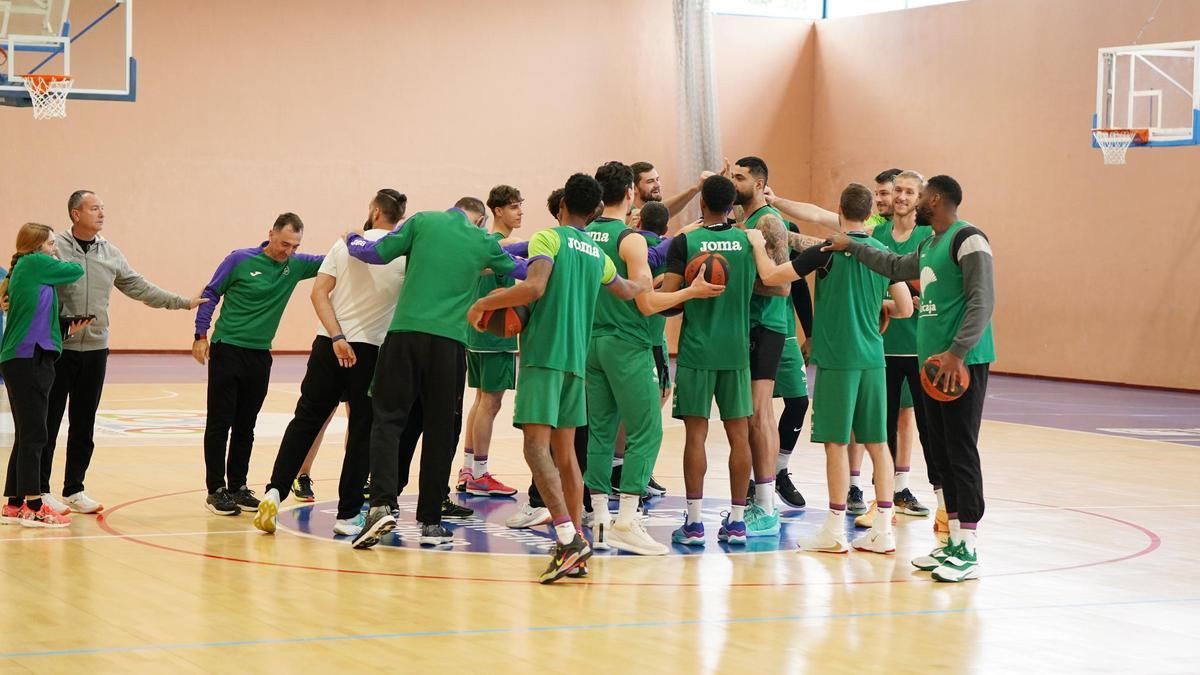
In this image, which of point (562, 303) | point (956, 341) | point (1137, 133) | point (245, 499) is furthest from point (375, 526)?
point (1137, 133)

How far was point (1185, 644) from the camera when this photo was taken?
5875mm

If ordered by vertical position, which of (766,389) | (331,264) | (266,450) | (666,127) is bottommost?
(266,450)

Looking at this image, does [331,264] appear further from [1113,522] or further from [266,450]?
[1113,522]

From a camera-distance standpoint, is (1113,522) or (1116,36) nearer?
A: (1113,522)

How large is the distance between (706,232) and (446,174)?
53.5ft

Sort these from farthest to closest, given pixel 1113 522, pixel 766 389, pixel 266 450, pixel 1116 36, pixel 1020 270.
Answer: pixel 1020 270 < pixel 1116 36 < pixel 266 450 < pixel 1113 522 < pixel 766 389

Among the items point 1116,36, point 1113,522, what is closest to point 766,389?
point 1113,522

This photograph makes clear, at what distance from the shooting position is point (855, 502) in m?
9.32

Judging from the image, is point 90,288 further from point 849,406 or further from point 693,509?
point 849,406

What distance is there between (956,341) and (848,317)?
1152mm

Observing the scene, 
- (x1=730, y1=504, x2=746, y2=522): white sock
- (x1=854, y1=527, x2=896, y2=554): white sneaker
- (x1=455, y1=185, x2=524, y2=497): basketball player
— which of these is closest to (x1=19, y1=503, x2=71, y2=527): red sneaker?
(x1=455, y1=185, x2=524, y2=497): basketball player

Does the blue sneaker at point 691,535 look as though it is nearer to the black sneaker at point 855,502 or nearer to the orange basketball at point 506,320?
the black sneaker at point 855,502

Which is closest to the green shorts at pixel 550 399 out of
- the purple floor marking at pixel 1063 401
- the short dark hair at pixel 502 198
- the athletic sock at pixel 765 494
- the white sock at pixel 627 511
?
the white sock at pixel 627 511

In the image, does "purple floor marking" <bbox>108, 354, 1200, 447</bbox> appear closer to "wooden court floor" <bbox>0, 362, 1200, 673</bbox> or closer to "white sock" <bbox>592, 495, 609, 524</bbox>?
"wooden court floor" <bbox>0, 362, 1200, 673</bbox>
